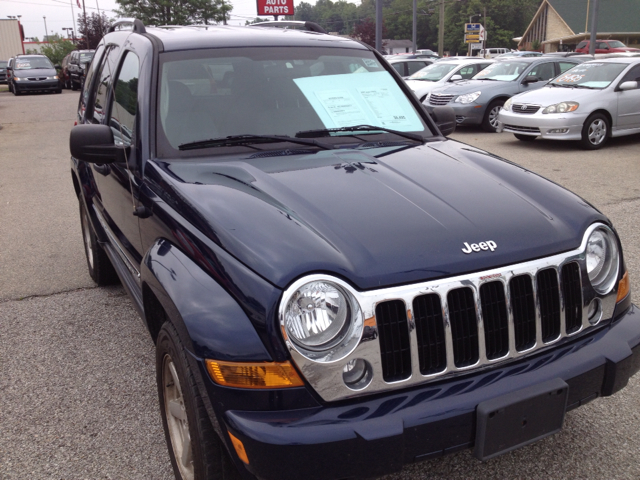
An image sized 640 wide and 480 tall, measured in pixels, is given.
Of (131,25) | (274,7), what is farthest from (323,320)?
(274,7)

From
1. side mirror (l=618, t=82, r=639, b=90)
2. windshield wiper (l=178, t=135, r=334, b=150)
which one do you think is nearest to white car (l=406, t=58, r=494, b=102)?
side mirror (l=618, t=82, r=639, b=90)

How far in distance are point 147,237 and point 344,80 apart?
1.48 metres

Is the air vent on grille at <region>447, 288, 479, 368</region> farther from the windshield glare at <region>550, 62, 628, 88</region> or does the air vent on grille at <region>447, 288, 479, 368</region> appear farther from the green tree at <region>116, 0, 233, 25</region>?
the green tree at <region>116, 0, 233, 25</region>

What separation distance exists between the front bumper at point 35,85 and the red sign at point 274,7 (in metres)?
11.2

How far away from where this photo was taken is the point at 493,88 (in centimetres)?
1330

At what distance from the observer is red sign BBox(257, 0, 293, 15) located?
21.9 meters

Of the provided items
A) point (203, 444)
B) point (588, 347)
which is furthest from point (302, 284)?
point (588, 347)

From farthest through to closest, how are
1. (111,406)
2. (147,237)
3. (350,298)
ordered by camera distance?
(111,406), (147,237), (350,298)

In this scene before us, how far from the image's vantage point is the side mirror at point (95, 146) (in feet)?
9.70

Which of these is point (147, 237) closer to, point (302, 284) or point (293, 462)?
point (302, 284)

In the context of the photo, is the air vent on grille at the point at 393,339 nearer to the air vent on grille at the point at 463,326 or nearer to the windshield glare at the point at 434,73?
the air vent on grille at the point at 463,326

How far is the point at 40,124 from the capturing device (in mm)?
16484

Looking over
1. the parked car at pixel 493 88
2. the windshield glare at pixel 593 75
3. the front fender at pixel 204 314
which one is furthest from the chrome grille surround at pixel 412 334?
the parked car at pixel 493 88

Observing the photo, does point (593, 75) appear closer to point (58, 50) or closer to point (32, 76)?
point (32, 76)
